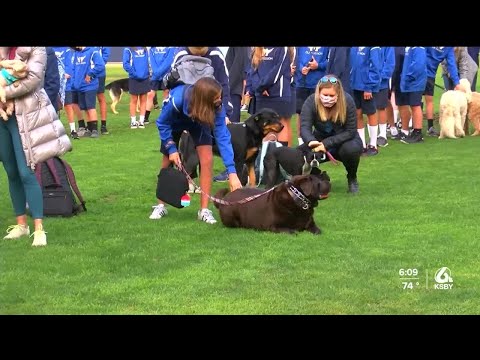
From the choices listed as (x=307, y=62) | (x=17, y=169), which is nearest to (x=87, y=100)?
(x=307, y=62)

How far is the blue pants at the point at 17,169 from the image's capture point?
633cm

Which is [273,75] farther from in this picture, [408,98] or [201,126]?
[408,98]

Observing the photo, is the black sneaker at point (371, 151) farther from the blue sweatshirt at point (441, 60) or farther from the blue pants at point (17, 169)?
the blue pants at point (17, 169)

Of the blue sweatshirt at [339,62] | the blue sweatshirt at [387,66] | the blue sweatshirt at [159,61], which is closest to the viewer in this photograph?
the blue sweatshirt at [339,62]

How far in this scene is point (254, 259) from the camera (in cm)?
591

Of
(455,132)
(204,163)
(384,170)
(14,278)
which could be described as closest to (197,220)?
(204,163)

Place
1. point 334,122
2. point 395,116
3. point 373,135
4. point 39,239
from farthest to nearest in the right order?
point 395,116
point 373,135
point 334,122
point 39,239

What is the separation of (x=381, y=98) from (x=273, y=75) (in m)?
2.86

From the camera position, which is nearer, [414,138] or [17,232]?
[17,232]

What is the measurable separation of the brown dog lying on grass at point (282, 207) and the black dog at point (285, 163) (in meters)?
1.33

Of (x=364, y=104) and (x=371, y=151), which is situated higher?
(x=364, y=104)

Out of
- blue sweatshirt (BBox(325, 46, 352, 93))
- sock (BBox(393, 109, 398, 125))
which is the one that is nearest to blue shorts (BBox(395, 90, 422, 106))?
sock (BBox(393, 109, 398, 125))

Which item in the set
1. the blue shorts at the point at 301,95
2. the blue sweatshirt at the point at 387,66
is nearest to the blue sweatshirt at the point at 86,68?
the blue shorts at the point at 301,95
